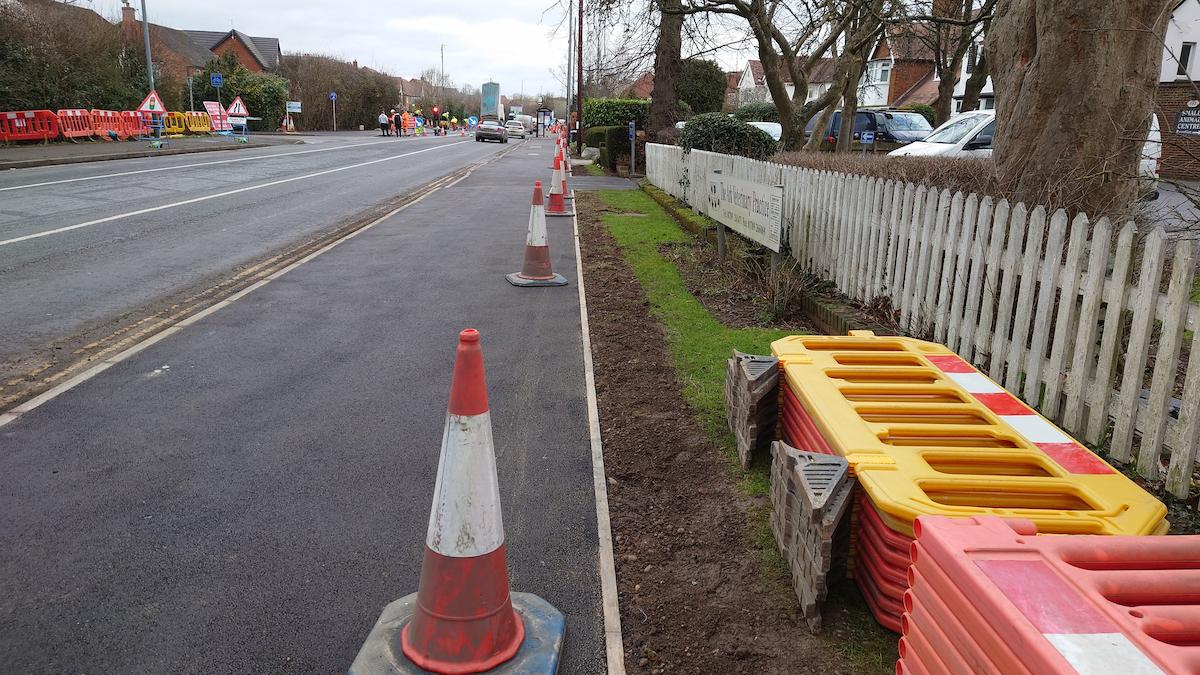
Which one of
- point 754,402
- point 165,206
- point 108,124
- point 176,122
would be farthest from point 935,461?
point 176,122

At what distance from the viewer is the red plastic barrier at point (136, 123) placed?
32500 mm

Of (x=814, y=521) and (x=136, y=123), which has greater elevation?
(x=136, y=123)

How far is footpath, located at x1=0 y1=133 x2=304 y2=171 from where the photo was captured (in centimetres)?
2128

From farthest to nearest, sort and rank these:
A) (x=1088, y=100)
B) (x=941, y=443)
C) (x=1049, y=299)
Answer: (x=1088, y=100) → (x=1049, y=299) → (x=941, y=443)

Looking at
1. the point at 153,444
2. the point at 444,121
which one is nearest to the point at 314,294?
the point at 153,444

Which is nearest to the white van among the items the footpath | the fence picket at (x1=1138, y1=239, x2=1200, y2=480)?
the fence picket at (x1=1138, y1=239, x2=1200, y2=480)

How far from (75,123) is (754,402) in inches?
1259

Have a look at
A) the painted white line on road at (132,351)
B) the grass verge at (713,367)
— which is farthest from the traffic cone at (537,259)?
the painted white line on road at (132,351)

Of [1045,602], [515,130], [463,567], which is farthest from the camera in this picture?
[515,130]

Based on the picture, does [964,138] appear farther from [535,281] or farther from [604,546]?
[604,546]

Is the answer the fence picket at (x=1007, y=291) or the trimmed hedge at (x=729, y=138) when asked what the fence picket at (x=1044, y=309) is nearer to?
the fence picket at (x=1007, y=291)

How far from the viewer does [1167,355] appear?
11.6 ft

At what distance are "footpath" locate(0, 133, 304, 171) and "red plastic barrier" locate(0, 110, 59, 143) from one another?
0.29 metres

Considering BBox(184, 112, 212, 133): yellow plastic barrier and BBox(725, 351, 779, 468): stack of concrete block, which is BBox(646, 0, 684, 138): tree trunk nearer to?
BBox(725, 351, 779, 468): stack of concrete block
